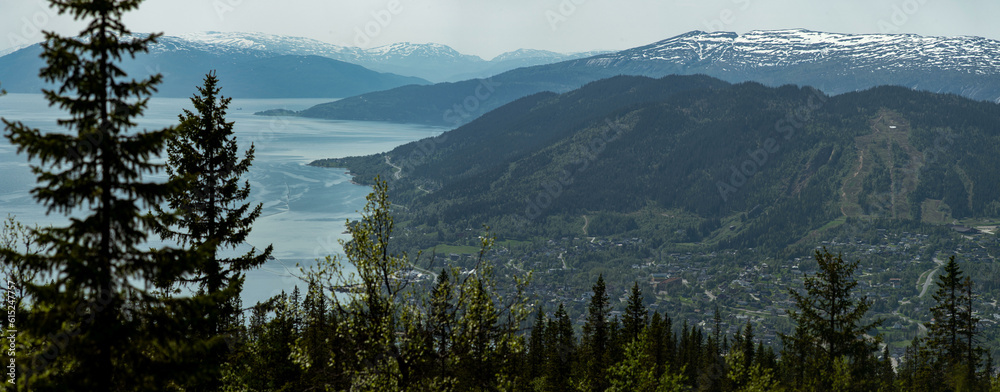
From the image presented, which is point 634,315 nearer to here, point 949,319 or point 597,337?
point 597,337

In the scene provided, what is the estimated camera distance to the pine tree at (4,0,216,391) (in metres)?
9.27

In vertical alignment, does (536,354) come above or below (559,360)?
below

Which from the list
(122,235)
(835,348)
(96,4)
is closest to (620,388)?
(835,348)

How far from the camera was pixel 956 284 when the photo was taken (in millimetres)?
37625

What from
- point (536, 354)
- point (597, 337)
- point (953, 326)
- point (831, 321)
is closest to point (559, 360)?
point (597, 337)

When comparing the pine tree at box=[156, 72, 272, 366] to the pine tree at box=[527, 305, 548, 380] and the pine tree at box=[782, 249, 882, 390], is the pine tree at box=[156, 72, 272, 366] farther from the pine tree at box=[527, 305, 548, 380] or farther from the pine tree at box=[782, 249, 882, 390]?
the pine tree at box=[527, 305, 548, 380]

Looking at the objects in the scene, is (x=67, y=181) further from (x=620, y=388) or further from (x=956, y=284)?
(x=956, y=284)

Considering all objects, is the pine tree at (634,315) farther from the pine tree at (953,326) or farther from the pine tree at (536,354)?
the pine tree at (953,326)

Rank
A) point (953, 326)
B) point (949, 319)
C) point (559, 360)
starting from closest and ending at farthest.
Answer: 1. point (953, 326)
2. point (949, 319)
3. point (559, 360)

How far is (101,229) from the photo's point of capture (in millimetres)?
9742

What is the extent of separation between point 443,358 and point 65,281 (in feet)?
Result: 24.2

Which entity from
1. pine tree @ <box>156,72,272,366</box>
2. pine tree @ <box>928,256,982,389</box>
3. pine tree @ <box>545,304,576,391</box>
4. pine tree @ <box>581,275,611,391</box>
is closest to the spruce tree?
pine tree @ <box>156,72,272,366</box>

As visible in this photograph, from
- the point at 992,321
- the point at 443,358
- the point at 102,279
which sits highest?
the point at 102,279

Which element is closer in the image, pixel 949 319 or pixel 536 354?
pixel 949 319
